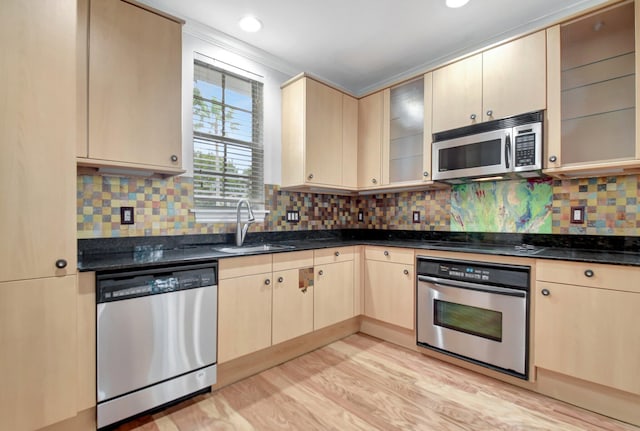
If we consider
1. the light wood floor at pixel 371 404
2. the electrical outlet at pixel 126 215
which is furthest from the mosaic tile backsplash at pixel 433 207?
the light wood floor at pixel 371 404

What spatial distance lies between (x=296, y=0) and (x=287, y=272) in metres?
1.96

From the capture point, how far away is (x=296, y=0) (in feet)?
6.87

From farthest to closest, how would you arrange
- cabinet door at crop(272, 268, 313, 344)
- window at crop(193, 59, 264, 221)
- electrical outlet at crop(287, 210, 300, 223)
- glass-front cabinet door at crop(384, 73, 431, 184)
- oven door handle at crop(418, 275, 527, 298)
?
1. electrical outlet at crop(287, 210, 300, 223)
2. glass-front cabinet door at crop(384, 73, 431, 184)
3. window at crop(193, 59, 264, 221)
4. cabinet door at crop(272, 268, 313, 344)
5. oven door handle at crop(418, 275, 527, 298)

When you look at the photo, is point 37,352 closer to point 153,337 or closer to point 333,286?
point 153,337

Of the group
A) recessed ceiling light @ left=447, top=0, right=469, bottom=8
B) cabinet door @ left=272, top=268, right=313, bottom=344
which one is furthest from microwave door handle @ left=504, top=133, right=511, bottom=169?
cabinet door @ left=272, top=268, right=313, bottom=344

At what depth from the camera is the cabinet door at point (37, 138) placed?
1.28 meters

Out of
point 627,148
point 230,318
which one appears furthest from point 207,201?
point 627,148

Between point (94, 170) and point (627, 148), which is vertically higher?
point (627, 148)

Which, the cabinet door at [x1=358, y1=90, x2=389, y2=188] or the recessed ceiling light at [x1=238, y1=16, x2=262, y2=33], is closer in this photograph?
the recessed ceiling light at [x1=238, y1=16, x2=262, y2=33]

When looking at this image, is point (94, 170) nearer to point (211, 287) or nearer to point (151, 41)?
point (151, 41)

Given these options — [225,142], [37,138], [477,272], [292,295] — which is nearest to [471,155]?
[477,272]

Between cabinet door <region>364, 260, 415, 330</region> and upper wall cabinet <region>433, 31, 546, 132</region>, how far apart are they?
132cm

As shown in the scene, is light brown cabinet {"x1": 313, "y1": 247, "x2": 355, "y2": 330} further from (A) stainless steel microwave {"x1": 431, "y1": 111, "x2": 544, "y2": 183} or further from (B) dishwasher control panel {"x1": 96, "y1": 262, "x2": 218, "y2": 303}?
(A) stainless steel microwave {"x1": 431, "y1": 111, "x2": 544, "y2": 183}

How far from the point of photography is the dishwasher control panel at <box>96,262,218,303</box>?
5.02 feet
